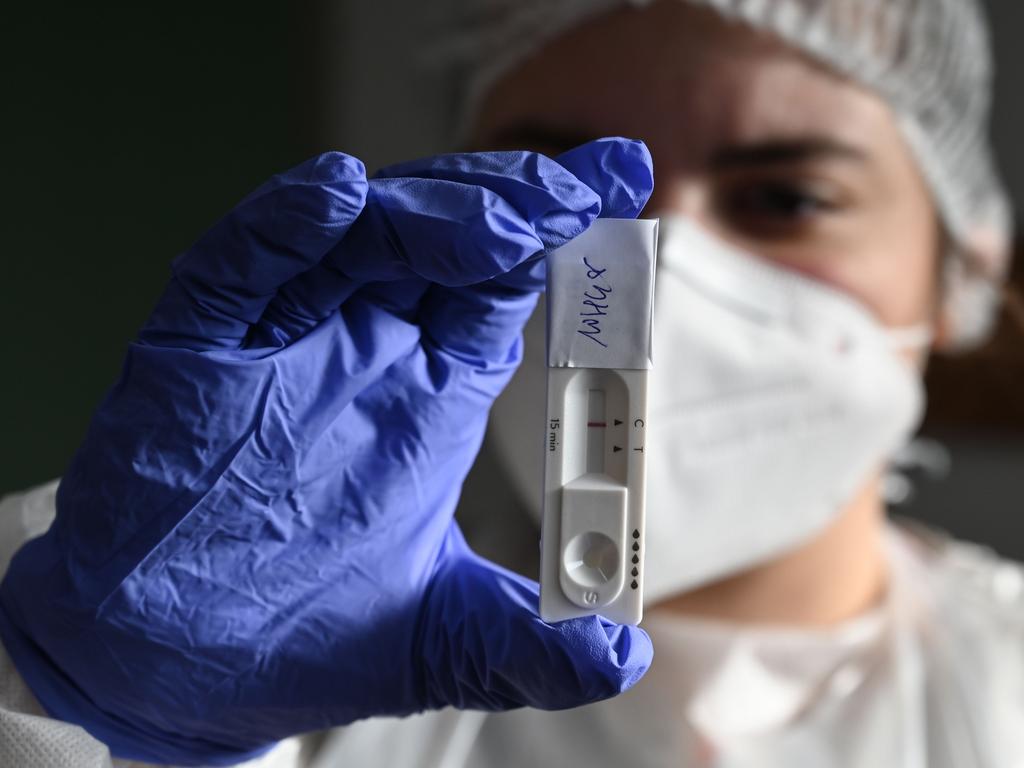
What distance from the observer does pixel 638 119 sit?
3.87 ft

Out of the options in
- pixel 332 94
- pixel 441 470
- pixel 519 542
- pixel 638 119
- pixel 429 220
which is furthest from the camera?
pixel 332 94

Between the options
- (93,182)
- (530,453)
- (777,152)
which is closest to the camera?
(530,453)

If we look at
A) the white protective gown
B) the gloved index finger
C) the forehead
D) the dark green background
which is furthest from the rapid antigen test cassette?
the dark green background

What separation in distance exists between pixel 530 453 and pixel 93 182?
46.2 inches

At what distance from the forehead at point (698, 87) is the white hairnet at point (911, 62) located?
0.07 ft

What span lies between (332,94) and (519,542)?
115 centimetres

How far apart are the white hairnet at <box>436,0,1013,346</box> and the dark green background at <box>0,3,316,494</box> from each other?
A: 26.0 inches

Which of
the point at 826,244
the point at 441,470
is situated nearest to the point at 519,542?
the point at 826,244

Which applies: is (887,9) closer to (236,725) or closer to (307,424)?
(307,424)

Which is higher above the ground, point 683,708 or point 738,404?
point 738,404

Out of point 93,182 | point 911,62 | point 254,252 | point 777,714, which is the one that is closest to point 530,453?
point 777,714

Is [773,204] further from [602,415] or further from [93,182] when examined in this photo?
[93,182]

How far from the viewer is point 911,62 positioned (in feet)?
4.00

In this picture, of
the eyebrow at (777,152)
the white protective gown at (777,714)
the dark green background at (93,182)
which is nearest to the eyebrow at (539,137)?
the eyebrow at (777,152)
